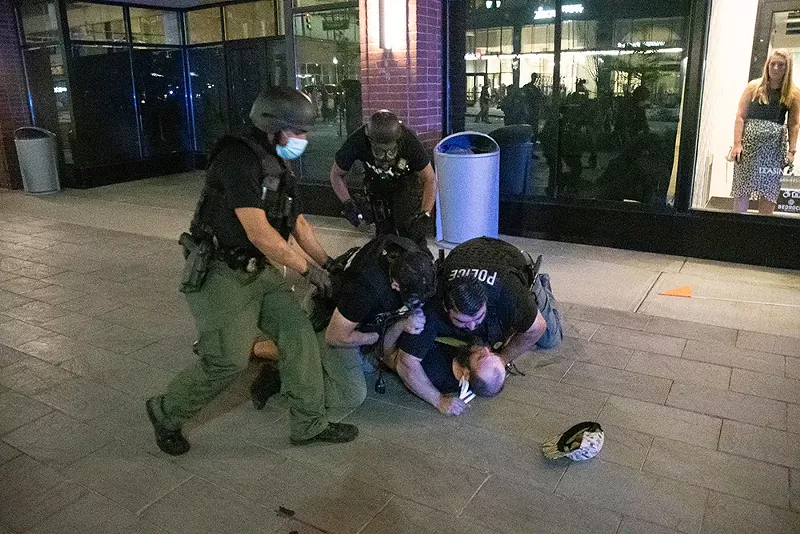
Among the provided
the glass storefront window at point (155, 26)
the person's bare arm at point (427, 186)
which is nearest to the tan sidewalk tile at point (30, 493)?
the person's bare arm at point (427, 186)

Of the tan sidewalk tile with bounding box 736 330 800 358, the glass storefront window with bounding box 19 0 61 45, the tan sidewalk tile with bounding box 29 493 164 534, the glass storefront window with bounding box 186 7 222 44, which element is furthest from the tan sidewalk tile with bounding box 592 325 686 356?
the glass storefront window with bounding box 19 0 61 45

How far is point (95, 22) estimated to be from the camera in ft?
39.1

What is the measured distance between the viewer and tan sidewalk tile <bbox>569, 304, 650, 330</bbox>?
15.7 ft

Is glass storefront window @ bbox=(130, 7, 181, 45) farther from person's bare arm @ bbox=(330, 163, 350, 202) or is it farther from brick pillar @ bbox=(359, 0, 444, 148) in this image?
person's bare arm @ bbox=(330, 163, 350, 202)

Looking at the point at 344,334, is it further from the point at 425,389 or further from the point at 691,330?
the point at 691,330

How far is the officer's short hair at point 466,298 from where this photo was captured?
10.1 ft

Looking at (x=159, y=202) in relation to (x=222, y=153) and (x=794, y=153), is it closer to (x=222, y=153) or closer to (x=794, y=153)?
(x=222, y=153)

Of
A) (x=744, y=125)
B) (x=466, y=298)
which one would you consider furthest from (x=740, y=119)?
(x=466, y=298)

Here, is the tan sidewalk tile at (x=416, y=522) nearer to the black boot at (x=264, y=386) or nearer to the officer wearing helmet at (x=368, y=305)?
the officer wearing helmet at (x=368, y=305)

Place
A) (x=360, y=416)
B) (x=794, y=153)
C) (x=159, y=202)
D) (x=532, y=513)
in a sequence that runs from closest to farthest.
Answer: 1. (x=532, y=513)
2. (x=360, y=416)
3. (x=794, y=153)
4. (x=159, y=202)

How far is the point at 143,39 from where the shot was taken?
1278 centimetres

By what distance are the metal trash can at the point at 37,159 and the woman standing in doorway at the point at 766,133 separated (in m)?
10.7

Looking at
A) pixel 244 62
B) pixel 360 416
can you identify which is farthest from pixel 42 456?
pixel 244 62

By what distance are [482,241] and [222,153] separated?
5.23ft
